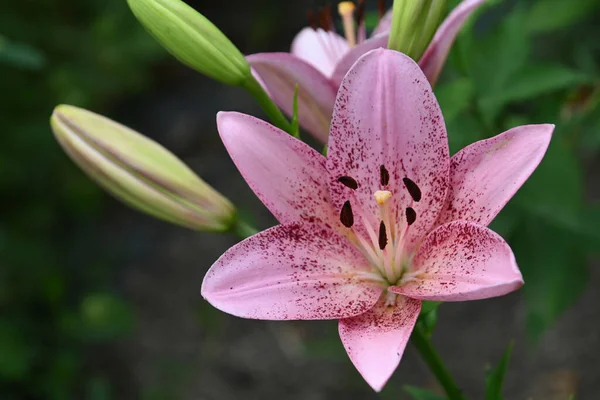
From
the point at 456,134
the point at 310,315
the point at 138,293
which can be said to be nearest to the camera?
the point at 310,315

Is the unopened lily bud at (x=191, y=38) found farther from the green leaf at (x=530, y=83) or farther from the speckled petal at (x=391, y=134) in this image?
the green leaf at (x=530, y=83)

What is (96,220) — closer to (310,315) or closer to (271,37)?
(271,37)

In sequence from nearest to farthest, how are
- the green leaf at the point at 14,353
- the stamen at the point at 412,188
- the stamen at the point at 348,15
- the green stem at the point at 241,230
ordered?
1. the stamen at the point at 412,188
2. the green stem at the point at 241,230
3. the stamen at the point at 348,15
4. the green leaf at the point at 14,353

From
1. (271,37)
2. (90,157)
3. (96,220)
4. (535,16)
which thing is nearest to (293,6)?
(271,37)

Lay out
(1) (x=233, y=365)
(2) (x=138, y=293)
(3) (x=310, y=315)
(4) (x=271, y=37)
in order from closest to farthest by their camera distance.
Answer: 1. (3) (x=310, y=315)
2. (1) (x=233, y=365)
3. (2) (x=138, y=293)
4. (4) (x=271, y=37)

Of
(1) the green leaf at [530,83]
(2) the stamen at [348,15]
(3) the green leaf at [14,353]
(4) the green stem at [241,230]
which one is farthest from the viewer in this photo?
(3) the green leaf at [14,353]

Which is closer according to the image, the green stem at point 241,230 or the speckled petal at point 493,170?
the speckled petal at point 493,170

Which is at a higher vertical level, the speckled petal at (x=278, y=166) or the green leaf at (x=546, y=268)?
the speckled petal at (x=278, y=166)

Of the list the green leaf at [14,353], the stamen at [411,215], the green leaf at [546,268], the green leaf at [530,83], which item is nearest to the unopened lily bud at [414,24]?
the stamen at [411,215]
